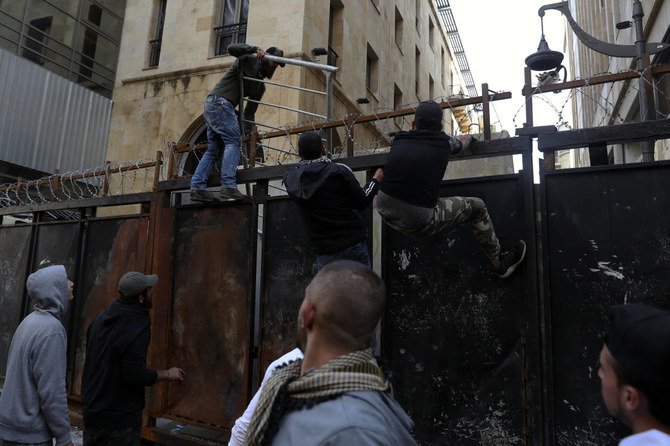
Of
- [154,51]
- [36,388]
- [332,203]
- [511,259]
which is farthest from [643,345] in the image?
[154,51]

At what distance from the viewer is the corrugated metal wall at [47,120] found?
12.4 m

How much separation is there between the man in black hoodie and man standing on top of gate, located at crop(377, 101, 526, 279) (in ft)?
0.73

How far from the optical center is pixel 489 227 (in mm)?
3322

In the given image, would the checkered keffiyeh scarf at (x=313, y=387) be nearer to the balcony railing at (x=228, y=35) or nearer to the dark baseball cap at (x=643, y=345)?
the dark baseball cap at (x=643, y=345)

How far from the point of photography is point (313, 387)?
1.37m

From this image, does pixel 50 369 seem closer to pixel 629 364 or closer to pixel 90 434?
pixel 90 434

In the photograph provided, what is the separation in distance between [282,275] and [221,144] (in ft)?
5.60

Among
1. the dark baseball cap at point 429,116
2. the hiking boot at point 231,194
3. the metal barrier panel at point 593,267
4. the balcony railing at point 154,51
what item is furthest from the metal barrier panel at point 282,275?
the balcony railing at point 154,51

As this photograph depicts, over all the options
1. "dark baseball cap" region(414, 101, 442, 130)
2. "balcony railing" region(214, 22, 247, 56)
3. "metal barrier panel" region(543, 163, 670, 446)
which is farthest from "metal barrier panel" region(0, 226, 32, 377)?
"balcony railing" region(214, 22, 247, 56)

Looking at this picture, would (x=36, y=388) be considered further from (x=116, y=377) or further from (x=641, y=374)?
(x=641, y=374)

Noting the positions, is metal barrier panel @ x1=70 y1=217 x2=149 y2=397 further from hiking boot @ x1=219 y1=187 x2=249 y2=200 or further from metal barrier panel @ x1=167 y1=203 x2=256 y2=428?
hiking boot @ x1=219 y1=187 x2=249 y2=200

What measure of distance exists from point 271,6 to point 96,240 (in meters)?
9.00

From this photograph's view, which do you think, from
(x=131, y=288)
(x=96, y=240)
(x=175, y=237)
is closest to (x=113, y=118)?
(x=96, y=240)

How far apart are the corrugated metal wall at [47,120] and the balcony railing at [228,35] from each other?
4.11 metres
